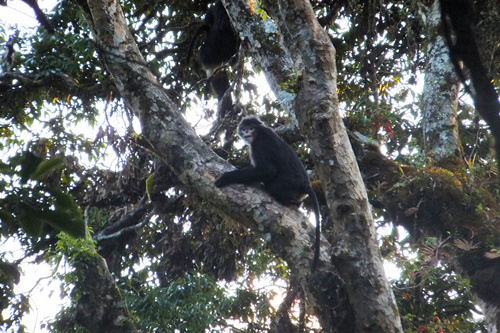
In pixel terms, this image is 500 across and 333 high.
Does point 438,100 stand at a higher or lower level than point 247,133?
higher

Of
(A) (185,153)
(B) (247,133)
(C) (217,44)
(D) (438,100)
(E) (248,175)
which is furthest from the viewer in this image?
(C) (217,44)

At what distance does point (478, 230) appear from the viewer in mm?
4555

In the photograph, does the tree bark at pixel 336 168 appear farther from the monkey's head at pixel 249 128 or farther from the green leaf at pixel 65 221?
the monkey's head at pixel 249 128

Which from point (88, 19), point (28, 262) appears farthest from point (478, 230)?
point (28, 262)

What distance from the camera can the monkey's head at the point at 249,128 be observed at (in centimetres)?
587

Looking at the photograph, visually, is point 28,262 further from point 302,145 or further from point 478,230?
point 478,230

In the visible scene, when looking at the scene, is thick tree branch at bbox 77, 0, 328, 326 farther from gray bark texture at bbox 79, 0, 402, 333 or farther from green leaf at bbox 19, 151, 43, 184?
green leaf at bbox 19, 151, 43, 184

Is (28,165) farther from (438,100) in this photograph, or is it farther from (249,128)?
(438,100)

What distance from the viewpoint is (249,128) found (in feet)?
19.5

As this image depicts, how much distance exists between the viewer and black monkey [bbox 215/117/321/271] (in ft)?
15.1

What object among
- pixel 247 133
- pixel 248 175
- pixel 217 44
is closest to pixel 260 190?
pixel 248 175

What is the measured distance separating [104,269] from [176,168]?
187 centimetres

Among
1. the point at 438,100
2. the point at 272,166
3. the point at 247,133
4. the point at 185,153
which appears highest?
the point at 438,100

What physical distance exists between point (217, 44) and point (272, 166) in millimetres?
2603
